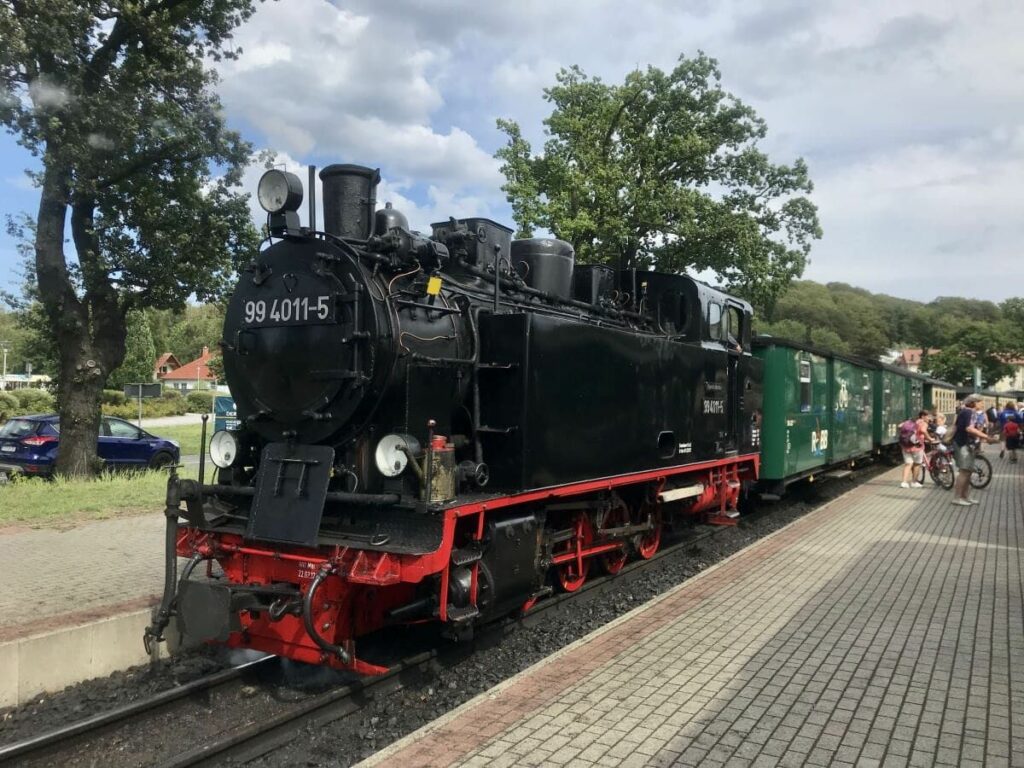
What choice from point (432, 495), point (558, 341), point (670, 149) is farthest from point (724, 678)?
point (670, 149)

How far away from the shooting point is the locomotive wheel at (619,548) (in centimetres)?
677

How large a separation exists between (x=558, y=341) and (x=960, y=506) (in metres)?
9.77

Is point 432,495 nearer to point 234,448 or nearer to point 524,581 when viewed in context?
point 524,581

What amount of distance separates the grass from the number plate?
562cm

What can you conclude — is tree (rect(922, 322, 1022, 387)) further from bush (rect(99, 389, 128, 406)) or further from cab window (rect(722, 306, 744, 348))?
cab window (rect(722, 306, 744, 348))

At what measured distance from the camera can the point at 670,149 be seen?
762 inches

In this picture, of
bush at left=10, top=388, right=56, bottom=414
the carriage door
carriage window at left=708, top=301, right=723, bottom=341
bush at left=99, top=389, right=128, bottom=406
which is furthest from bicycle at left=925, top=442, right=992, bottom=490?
bush at left=99, top=389, right=128, bottom=406

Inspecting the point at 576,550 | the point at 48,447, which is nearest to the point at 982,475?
the point at 576,550

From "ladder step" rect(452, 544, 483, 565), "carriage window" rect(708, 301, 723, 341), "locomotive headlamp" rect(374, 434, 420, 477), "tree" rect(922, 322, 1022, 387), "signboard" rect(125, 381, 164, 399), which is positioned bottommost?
"ladder step" rect(452, 544, 483, 565)

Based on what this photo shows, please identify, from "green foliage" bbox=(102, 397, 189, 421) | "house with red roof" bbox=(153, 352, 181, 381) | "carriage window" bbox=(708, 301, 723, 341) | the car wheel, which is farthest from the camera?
"house with red roof" bbox=(153, 352, 181, 381)

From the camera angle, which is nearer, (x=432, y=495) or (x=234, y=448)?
(x=432, y=495)

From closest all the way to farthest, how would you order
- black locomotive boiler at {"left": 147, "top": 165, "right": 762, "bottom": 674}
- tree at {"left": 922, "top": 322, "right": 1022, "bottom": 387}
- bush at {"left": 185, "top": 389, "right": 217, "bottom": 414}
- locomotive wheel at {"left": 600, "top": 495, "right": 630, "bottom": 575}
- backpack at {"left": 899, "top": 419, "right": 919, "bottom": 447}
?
1. black locomotive boiler at {"left": 147, "top": 165, "right": 762, "bottom": 674}
2. locomotive wheel at {"left": 600, "top": 495, "right": 630, "bottom": 575}
3. backpack at {"left": 899, "top": 419, "right": 919, "bottom": 447}
4. bush at {"left": 185, "top": 389, "right": 217, "bottom": 414}
5. tree at {"left": 922, "top": 322, "right": 1022, "bottom": 387}

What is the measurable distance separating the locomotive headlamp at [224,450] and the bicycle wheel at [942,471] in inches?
547

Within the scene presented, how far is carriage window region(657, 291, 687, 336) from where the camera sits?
321 inches
